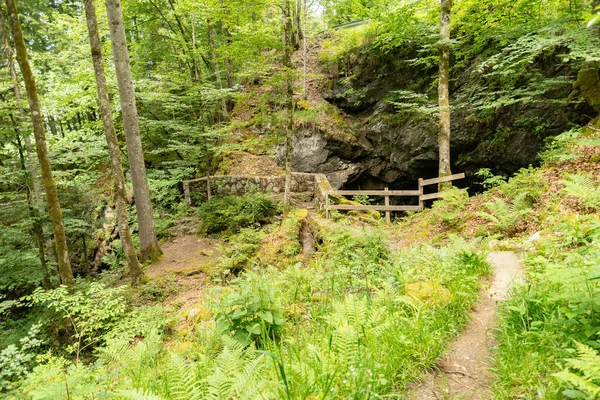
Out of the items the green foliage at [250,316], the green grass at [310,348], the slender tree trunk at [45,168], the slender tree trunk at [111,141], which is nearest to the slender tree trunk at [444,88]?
the green grass at [310,348]

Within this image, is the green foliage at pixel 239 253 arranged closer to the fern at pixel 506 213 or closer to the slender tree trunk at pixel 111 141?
the slender tree trunk at pixel 111 141

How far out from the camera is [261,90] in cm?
1855

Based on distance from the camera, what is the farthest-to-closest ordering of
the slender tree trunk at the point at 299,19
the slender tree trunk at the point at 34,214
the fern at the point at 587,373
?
the slender tree trunk at the point at 299,19 < the slender tree trunk at the point at 34,214 < the fern at the point at 587,373

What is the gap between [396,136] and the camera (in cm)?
1505

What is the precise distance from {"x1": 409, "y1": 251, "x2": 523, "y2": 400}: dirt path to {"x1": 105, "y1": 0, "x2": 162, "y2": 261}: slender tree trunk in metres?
9.13

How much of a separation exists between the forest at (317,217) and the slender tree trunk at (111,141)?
2.5 inches

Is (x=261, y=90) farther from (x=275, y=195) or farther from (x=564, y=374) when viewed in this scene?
(x=564, y=374)

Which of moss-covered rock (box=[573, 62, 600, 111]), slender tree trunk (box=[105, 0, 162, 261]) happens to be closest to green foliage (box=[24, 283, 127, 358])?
slender tree trunk (box=[105, 0, 162, 261])

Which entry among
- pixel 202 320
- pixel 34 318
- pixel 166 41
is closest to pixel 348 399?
pixel 202 320

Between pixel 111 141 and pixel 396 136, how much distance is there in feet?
38.9

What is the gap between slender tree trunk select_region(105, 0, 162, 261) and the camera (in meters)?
8.47

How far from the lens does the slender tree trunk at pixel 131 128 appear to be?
333 inches

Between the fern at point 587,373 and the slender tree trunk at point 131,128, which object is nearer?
the fern at point 587,373

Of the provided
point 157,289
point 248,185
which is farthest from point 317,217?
point 157,289
